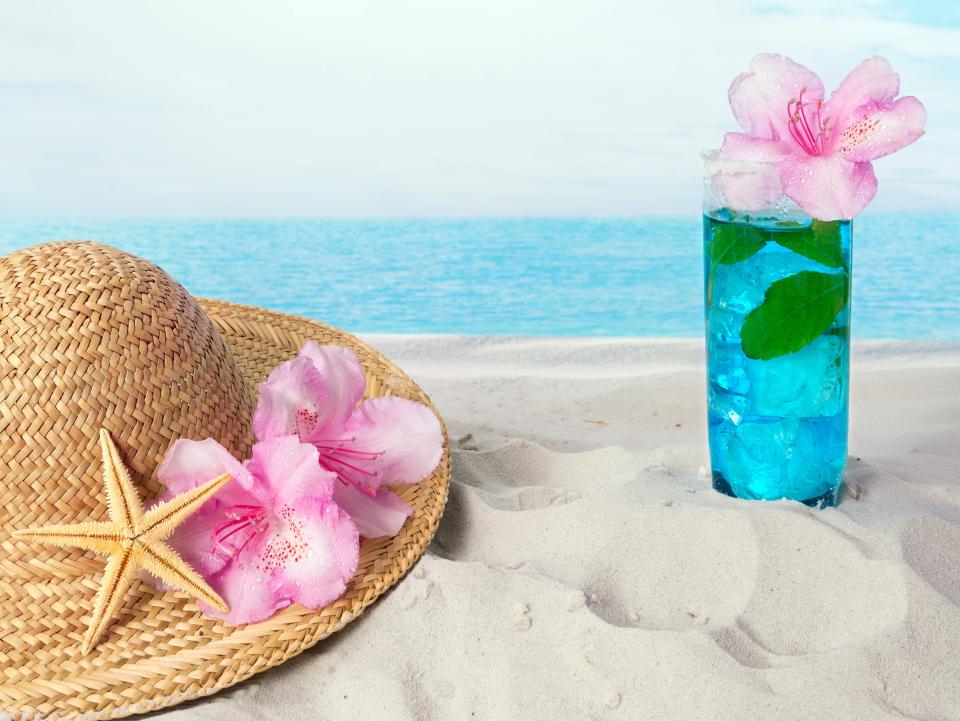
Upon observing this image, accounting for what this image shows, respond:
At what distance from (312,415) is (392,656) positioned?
1.23 feet

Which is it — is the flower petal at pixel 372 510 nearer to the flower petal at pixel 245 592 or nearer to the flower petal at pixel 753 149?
the flower petal at pixel 245 592

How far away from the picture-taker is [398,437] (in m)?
1.56

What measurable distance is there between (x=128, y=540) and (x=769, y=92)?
1137mm

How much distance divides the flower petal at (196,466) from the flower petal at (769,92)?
92 centimetres

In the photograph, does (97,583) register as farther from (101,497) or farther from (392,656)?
(392,656)

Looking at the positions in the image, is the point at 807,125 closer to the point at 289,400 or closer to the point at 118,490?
the point at 289,400

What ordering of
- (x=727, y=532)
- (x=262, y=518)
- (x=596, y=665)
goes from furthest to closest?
1. (x=727, y=532)
2. (x=262, y=518)
3. (x=596, y=665)

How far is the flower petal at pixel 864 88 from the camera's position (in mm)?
1446

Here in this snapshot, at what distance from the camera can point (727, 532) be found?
4.98 ft

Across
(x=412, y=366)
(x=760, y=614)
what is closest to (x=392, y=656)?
(x=760, y=614)

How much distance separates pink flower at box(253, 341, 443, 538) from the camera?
57.4 inches

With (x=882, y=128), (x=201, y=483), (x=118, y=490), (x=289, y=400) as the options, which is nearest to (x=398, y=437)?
(x=289, y=400)

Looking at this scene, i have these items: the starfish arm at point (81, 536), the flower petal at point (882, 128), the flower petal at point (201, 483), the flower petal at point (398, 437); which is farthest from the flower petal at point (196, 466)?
the flower petal at point (882, 128)

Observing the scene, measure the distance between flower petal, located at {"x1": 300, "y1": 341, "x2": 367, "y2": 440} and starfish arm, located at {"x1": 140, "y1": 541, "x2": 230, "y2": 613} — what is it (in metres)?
0.28
